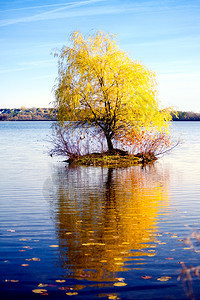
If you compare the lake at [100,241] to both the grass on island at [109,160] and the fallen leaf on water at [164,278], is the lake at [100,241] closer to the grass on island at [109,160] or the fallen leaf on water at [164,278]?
the fallen leaf on water at [164,278]

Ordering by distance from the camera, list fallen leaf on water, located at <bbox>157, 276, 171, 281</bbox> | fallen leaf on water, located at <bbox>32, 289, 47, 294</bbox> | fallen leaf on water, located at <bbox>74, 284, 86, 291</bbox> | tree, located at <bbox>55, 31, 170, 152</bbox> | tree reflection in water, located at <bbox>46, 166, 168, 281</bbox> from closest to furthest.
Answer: fallen leaf on water, located at <bbox>32, 289, 47, 294</bbox>, fallen leaf on water, located at <bbox>74, 284, 86, 291</bbox>, fallen leaf on water, located at <bbox>157, 276, 171, 281</bbox>, tree reflection in water, located at <bbox>46, 166, 168, 281</bbox>, tree, located at <bbox>55, 31, 170, 152</bbox>

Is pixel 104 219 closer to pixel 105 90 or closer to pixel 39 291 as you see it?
pixel 39 291

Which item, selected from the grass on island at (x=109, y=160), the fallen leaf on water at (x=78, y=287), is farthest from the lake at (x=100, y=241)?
the grass on island at (x=109, y=160)

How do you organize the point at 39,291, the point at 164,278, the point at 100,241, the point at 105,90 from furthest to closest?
1. the point at 105,90
2. the point at 100,241
3. the point at 164,278
4. the point at 39,291

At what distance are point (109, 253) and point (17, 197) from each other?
7.95m

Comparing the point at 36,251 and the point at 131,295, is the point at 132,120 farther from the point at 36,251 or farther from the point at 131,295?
the point at 131,295

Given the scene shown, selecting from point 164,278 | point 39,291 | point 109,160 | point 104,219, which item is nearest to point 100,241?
point 104,219

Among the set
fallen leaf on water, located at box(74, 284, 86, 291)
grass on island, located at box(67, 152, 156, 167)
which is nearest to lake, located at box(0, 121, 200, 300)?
fallen leaf on water, located at box(74, 284, 86, 291)

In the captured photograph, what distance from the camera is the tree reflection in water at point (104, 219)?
8.08 m

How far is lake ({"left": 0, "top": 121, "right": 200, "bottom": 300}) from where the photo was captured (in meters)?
6.79

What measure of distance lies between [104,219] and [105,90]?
61.6 ft

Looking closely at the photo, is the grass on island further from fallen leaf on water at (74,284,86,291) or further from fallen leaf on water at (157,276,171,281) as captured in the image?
fallen leaf on water at (74,284,86,291)

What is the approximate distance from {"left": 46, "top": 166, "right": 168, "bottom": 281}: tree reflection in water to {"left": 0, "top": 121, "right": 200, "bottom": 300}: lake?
0.06 feet

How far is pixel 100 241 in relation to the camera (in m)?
9.47
